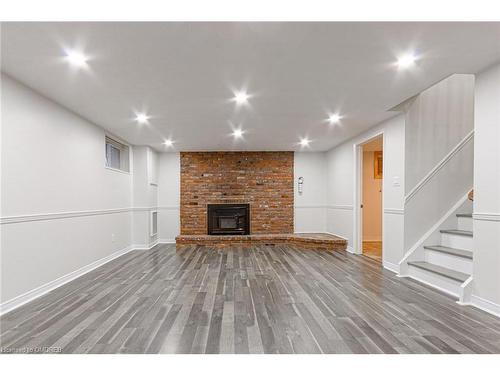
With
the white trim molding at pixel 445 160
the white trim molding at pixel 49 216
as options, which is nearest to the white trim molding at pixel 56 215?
the white trim molding at pixel 49 216

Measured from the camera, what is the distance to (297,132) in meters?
5.19

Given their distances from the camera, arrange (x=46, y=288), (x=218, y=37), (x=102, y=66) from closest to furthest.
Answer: (x=218, y=37)
(x=102, y=66)
(x=46, y=288)

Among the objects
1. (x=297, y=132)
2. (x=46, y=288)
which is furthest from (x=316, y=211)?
(x=46, y=288)

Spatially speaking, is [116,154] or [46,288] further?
[116,154]

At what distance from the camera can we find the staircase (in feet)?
9.99

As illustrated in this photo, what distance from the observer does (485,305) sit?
259cm

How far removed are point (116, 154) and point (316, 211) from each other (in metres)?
4.83

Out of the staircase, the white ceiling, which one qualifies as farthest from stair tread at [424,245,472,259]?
the white ceiling

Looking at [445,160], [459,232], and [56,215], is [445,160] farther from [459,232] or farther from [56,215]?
[56,215]

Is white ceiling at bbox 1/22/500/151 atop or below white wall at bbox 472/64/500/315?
atop

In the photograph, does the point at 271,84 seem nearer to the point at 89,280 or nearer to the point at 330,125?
the point at 330,125

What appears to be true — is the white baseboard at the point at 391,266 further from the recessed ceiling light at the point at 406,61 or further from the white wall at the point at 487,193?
the recessed ceiling light at the point at 406,61

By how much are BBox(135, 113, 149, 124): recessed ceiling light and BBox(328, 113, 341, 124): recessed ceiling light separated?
8.80ft

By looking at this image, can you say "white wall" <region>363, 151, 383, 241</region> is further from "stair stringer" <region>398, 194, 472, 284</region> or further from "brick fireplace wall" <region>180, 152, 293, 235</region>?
"stair stringer" <region>398, 194, 472, 284</region>
